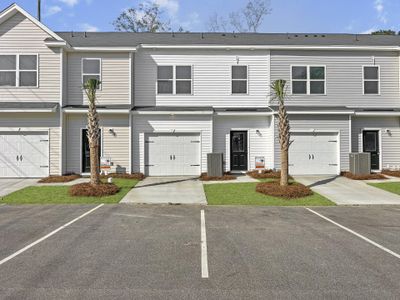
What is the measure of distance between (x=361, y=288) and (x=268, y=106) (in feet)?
47.0

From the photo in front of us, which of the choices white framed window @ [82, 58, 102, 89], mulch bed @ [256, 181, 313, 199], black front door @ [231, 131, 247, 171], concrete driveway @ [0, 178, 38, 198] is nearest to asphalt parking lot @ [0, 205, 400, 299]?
mulch bed @ [256, 181, 313, 199]

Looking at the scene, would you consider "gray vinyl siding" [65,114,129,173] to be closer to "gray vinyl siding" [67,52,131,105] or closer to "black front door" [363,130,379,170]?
"gray vinyl siding" [67,52,131,105]

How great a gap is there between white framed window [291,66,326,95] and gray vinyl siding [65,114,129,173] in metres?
10.2

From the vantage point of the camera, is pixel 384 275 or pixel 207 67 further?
pixel 207 67

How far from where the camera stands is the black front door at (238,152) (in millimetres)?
18078

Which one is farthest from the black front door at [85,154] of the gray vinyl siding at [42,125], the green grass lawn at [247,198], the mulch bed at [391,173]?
the mulch bed at [391,173]

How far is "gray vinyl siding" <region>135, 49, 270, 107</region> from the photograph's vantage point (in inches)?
711

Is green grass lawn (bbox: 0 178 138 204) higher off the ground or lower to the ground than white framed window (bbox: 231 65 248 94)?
lower

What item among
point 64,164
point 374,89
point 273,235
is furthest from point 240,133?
point 273,235

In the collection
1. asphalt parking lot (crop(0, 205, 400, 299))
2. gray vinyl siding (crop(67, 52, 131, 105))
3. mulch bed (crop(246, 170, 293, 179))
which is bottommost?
asphalt parking lot (crop(0, 205, 400, 299))

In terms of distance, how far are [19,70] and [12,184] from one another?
6.03 m

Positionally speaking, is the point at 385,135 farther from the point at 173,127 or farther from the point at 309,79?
the point at 173,127

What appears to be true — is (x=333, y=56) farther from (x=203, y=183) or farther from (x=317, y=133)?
(x=203, y=183)

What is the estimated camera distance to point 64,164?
1677cm
